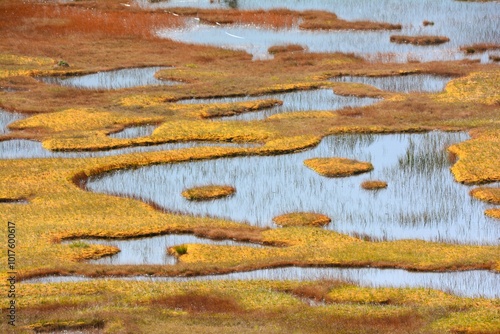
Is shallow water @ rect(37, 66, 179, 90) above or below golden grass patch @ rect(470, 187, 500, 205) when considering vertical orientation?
above

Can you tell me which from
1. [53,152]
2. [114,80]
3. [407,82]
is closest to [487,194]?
[53,152]

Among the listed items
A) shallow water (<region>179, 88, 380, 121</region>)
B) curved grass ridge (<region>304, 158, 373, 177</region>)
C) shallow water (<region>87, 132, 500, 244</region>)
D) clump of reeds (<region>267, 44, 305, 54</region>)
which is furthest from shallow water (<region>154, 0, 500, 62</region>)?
curved grass ridge (<region>304, 158, 373, 177</region>)

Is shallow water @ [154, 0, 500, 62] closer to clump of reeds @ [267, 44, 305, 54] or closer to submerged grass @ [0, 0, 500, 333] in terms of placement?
clump of reeds @ [267, 44, 305, 54]

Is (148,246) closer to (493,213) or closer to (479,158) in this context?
(493,213)

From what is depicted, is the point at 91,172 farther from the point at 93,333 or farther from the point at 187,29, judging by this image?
the point at 187,29

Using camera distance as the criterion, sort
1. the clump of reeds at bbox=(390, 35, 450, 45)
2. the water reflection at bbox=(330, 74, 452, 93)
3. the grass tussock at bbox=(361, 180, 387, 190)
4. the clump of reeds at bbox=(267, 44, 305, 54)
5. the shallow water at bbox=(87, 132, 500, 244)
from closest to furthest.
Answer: the shallow water at bbox=(87, 132, 500, 244) → the grass tussock at bbox=(361, 180, 387, 190) → the water reflection at bbox=(330, 74, 452, 93) → the clump of reeds at bbox=(267, 44, 305, 54) → the clump of reeds at bbox=(390, 35, 450, 45)

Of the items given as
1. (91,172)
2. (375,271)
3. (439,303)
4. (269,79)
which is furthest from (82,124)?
(439,303)

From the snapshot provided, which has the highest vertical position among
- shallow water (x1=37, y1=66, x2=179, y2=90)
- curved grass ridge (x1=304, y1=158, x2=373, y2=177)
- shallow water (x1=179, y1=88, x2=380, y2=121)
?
shallow water (x1=37, y1=66, x2=179, y2=90)

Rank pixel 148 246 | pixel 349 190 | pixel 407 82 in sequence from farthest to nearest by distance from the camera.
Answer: pixel 407 82 < pixel 349 190 < pixel 148 246
